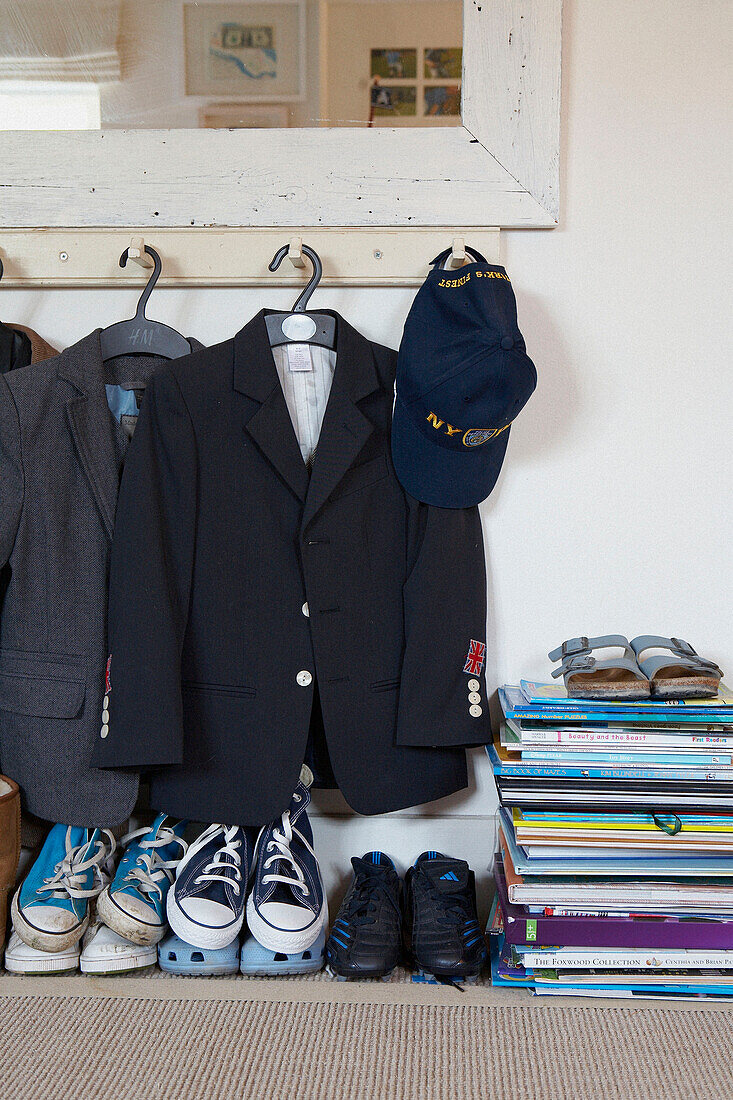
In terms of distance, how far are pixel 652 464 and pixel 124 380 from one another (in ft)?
3.15

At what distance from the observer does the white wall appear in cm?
151

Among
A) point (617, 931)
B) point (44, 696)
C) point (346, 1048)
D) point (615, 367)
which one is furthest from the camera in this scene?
point (615, 367)

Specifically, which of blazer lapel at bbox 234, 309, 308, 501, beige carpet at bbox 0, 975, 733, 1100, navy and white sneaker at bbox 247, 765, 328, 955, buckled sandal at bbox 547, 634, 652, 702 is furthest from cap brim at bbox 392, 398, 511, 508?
beige carpet at bbox 0, 975, 733, 1100

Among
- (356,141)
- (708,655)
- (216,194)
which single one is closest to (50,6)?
(216,194)

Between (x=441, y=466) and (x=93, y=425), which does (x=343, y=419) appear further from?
(x=93, y=425)

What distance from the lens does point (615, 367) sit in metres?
1.53

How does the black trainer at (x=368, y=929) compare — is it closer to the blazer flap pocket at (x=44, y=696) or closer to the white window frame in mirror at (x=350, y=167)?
the blazer flap pocket at (x=44, y=696)

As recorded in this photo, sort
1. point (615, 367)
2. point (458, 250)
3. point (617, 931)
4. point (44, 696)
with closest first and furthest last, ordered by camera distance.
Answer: point (617, 931) → point (44, 696) → point (458, 250) → point (615, 367)

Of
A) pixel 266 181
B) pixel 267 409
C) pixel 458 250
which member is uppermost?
pixel 266 181

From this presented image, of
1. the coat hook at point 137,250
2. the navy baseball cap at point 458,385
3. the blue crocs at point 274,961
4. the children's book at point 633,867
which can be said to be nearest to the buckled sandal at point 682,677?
the children's book at point 633,867

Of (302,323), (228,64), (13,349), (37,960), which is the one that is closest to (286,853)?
(37,960)

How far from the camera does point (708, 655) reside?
1526mm

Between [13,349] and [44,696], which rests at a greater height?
[13,349]

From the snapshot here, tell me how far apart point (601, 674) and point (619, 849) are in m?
0.26
